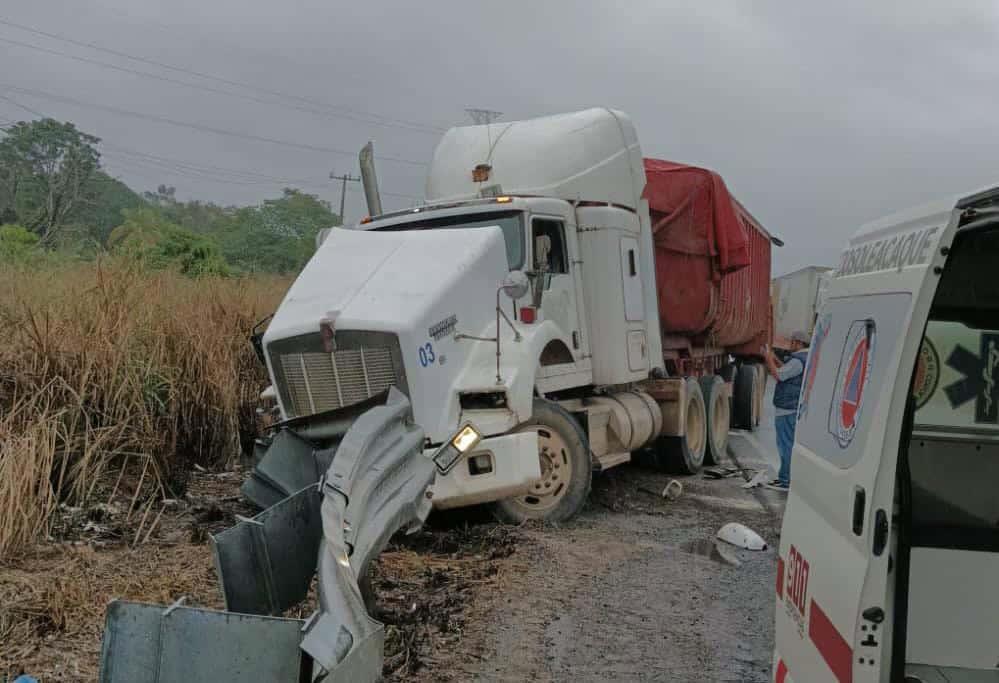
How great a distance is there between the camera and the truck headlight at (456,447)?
6520mm

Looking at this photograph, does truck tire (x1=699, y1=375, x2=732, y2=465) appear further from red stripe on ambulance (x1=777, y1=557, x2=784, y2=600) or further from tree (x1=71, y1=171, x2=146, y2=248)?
tree (x1=71, y1=171, x2=146, y2=248)

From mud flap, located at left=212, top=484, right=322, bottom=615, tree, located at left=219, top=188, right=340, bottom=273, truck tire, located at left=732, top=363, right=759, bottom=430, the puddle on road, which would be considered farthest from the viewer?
tree, located at left=219, top=188, right=340, bottom=273

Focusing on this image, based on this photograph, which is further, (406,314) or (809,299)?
(809,299)

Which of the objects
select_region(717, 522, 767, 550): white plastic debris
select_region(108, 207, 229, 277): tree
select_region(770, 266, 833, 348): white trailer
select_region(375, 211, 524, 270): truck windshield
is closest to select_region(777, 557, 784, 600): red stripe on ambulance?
select_region(717, 522, 767, 550): white plastic debris

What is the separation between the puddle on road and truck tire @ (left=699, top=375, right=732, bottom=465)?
447cm

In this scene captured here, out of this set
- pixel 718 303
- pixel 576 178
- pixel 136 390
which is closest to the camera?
pixel 136 390

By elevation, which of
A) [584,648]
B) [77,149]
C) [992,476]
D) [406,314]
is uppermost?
[77,149]

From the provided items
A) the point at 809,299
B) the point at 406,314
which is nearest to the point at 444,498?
the point at 406,314

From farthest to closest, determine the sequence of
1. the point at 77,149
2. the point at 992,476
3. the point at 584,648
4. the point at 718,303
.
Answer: the point at 77,149 → the point at 718,303 → the point at 584,648 → the point at 992,476

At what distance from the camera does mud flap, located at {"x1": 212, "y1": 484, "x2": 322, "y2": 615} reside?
4254mm

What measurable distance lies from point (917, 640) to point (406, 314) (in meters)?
4.18

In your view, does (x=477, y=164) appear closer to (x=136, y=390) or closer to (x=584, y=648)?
(x=136, y=390)

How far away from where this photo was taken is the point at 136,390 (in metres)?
7.49

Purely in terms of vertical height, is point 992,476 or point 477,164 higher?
point 477,164
